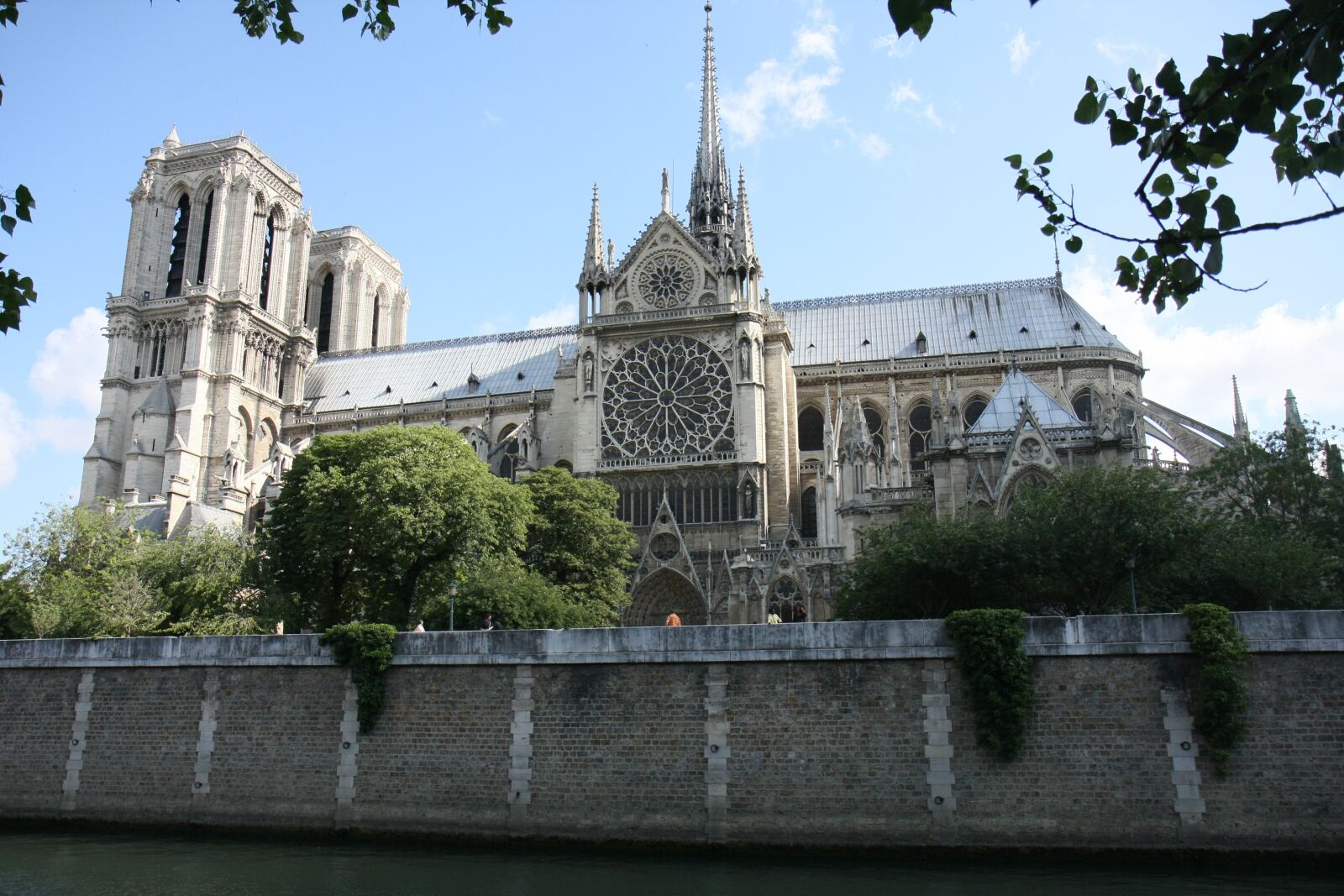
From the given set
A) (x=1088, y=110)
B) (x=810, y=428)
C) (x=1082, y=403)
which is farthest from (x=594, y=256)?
(x=1088, y=110)

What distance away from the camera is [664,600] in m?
43.2

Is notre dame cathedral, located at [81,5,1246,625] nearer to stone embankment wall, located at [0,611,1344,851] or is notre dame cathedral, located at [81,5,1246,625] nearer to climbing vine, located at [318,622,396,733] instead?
stone embankment wall, located at [0,611,1344,851]

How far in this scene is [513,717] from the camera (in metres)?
20.8

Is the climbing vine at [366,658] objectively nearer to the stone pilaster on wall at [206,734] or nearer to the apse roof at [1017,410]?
the stone pilaster on wall at [206,734]

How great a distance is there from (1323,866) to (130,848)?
63.2 ft

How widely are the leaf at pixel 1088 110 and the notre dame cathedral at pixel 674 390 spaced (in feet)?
79.6

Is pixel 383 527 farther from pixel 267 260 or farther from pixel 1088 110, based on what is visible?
pixel 267 260

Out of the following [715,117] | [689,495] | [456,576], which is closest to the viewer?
[456,576]

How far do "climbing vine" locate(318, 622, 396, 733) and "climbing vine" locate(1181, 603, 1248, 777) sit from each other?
14011 mm

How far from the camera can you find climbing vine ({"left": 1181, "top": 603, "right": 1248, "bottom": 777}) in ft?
57.8

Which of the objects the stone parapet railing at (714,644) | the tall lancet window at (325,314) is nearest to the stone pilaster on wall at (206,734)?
the stone parapet railing at (714,644)

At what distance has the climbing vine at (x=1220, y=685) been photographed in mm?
17625

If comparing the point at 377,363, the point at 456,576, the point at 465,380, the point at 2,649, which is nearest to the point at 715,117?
the point at 465,380

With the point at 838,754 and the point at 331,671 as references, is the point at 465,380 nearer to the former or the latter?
the point at 331,671
